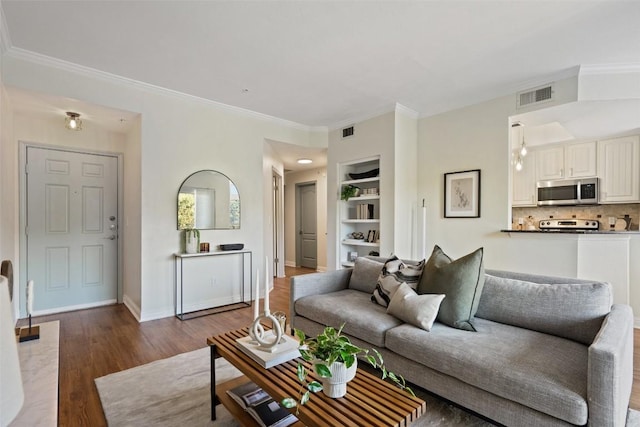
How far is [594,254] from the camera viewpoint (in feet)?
11.0

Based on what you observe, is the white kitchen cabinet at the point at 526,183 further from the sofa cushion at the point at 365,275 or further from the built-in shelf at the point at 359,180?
the sofa cushion at the point at 365,275

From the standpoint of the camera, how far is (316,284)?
3064mm

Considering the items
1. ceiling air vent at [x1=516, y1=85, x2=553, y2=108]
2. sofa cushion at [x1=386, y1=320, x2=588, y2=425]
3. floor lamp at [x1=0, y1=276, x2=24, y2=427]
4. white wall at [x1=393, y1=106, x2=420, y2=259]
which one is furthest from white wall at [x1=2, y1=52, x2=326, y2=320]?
ceiling air vent at [x1=516, y1=85, x2=553, y2=108]

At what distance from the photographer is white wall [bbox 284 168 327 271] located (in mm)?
6941

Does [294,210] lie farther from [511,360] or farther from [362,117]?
[511,360]

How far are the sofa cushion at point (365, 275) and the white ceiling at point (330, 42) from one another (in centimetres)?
202

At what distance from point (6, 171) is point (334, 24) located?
3.37 metres

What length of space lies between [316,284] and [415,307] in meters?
Answer: 1.15

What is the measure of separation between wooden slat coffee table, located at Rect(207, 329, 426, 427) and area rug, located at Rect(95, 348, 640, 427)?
0.40 meters

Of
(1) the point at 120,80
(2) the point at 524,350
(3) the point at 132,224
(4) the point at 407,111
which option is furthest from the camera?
(4) the point at 407,111

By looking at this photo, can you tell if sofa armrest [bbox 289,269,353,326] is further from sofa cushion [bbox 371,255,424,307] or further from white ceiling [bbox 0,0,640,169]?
white ceiling [bbox 0,0,640,169]

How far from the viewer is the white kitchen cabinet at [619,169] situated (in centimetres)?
454

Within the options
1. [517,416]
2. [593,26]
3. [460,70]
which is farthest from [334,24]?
[517,416]

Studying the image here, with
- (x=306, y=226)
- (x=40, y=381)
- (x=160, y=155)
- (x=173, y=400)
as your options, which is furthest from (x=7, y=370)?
(x=306, y=226)
